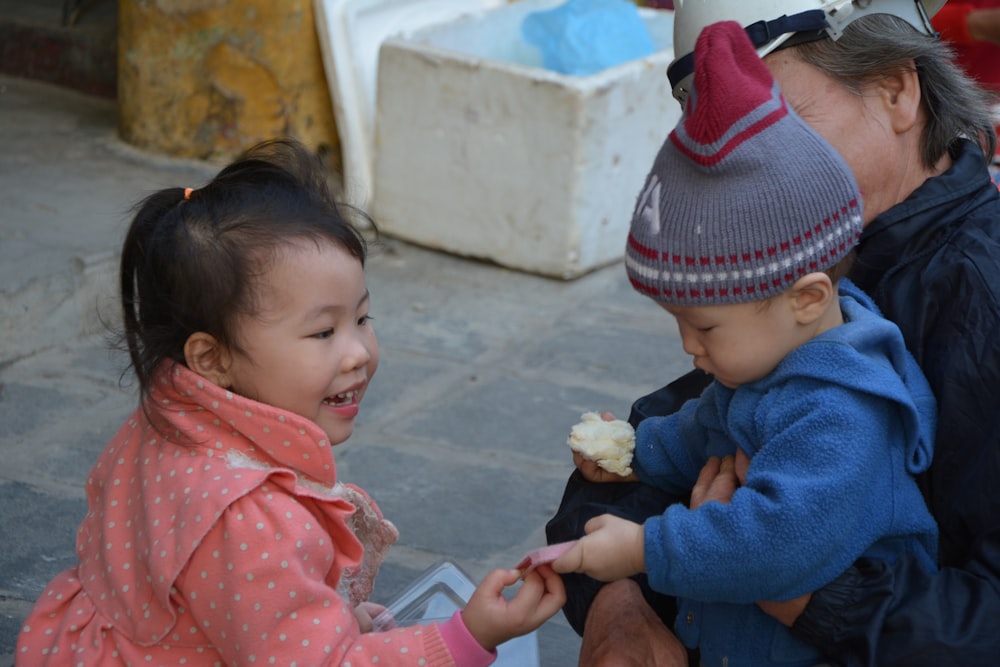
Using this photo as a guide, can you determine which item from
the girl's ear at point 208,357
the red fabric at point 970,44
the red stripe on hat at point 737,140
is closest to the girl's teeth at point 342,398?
the girl's ear at point 208,357

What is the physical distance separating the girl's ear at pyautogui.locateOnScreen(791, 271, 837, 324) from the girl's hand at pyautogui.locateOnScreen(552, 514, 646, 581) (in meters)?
0.34

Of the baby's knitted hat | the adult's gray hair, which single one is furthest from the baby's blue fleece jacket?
the adult's gray hair

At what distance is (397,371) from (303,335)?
217 centimetres

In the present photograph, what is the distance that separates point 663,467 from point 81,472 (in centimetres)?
176

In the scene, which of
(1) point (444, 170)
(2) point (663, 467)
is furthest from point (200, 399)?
(1) point (444, 170)

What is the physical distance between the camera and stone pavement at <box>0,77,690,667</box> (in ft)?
10.2

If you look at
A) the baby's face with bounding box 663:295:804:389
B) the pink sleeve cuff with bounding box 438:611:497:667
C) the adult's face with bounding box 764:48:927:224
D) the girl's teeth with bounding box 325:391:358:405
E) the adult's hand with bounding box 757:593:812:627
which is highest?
the adult's face with bounding box 764:48:927:224

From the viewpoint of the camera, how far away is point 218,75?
187 inches

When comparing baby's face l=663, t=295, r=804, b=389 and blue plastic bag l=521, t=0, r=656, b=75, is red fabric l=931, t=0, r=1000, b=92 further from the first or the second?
baby's face l=663, t=295, r=804, b=389

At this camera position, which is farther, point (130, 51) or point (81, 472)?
point (130, 51)

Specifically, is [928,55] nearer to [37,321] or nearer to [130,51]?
[37,321]

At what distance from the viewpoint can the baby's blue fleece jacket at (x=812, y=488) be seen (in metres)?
1.59

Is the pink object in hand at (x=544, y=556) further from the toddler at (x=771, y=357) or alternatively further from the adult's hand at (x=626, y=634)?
the adult's hand at (x=626, y=634)

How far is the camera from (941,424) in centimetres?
171
